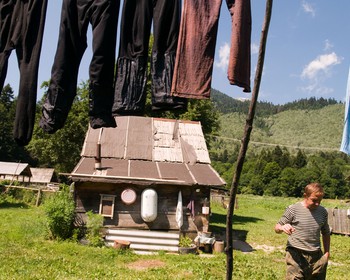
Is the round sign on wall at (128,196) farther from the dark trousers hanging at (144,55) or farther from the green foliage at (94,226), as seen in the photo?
the dark trousers hanging at (144,55)

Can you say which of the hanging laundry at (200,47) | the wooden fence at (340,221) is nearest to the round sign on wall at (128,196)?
the hanging laundry at (200,47)

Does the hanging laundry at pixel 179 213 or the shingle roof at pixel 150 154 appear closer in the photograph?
the hanging laundry at pixel 179 213

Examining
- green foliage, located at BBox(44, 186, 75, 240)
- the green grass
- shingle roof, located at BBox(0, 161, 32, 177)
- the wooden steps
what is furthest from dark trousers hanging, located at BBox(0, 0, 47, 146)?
shingle roof, located at BBox(0, 161, 32, 177)

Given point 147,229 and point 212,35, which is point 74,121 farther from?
point 212,35

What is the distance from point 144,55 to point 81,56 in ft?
1.33

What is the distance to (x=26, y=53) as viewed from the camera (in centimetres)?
245

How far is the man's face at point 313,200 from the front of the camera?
4680mm

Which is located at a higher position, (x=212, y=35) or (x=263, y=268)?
(x=212, y=35)

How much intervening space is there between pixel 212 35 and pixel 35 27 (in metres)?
1.14

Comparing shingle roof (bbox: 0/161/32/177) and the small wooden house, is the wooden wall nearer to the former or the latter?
the small wooden house

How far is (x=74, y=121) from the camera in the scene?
24.9 meters

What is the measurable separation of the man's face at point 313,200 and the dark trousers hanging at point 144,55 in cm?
306

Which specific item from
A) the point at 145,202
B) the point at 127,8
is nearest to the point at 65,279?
the point at 145,202

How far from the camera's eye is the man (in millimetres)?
4770
